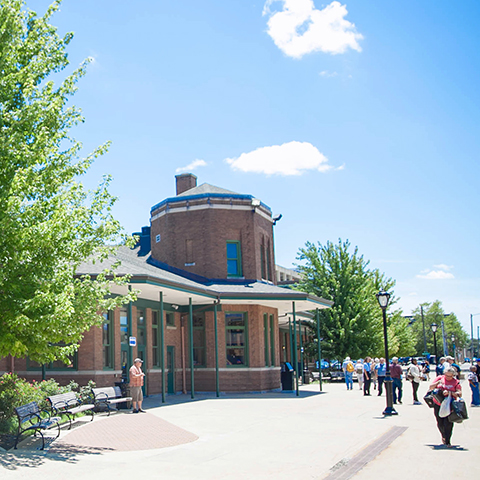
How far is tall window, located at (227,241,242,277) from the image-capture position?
28297mm

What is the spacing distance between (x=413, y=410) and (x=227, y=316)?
1004 cm

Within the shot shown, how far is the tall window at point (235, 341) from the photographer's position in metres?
26.0

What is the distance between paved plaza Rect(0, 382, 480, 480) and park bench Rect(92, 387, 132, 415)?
55 cm

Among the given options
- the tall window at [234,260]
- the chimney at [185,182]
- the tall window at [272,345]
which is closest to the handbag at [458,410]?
the tall window at [272,345]

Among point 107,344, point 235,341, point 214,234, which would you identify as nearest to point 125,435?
point 107,344

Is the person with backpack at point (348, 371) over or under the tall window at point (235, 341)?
under

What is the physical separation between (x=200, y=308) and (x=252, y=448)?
1469 centimetres

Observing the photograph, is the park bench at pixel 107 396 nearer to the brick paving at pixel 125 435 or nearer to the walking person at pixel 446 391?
the brick paving at pixel 125 435

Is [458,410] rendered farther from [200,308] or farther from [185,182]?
[185,182]

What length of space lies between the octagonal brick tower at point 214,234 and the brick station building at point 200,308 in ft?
0.15

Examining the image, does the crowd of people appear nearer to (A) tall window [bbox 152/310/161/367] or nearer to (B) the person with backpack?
(B) the person with backpack

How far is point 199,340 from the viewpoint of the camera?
86.9 feet

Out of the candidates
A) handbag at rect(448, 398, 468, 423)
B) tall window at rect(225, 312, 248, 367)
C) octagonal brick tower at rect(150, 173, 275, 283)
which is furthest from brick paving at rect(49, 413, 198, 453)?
octagonal brick tower at rect(150, 173, 275, 283)

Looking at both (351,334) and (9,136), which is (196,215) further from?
(9,136)
